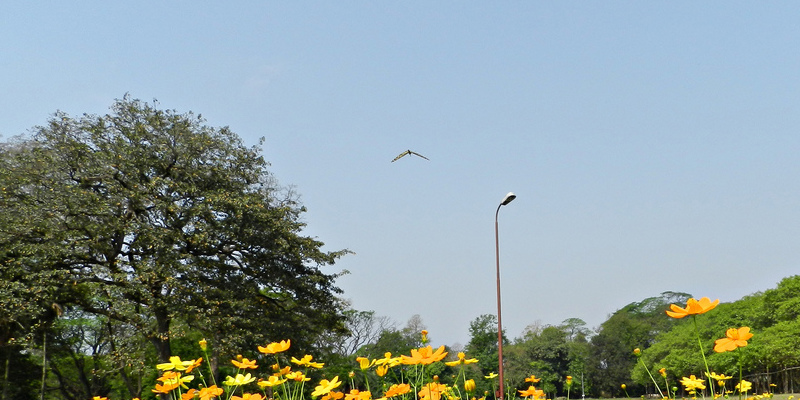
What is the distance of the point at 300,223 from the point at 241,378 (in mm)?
16512

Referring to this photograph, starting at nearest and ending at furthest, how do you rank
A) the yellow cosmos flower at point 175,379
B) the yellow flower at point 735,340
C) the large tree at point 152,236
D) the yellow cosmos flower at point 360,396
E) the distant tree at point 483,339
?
the yellow flower at point 735,340
the yellow cosmos flower at point 175,379
the yellow cosmos flower at point 360,396
the large tree at point 152,236
the distant tree at point 483,339

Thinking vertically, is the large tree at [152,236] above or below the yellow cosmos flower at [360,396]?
above

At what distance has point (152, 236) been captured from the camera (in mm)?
15234

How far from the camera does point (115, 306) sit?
566 inches

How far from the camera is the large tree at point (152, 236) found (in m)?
14.8

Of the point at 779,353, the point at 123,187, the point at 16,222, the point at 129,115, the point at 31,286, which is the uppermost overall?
the point at 129,115

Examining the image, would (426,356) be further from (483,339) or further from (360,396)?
(483,339)

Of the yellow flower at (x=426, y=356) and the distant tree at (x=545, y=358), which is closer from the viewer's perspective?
the yellow flower at (x=426, y=356)

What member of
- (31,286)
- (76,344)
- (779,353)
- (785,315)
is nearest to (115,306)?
(31,286)

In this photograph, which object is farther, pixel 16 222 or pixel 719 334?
pixel 719 334

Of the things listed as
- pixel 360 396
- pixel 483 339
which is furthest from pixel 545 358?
pixel 360 396

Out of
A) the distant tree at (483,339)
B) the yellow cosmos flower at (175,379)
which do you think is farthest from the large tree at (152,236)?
the distant tree at (483,339)

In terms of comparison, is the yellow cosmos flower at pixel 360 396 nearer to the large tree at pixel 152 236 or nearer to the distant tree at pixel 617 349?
the large tree at pixel 152 236

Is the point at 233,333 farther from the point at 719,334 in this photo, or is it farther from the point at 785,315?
the point at 719,334
